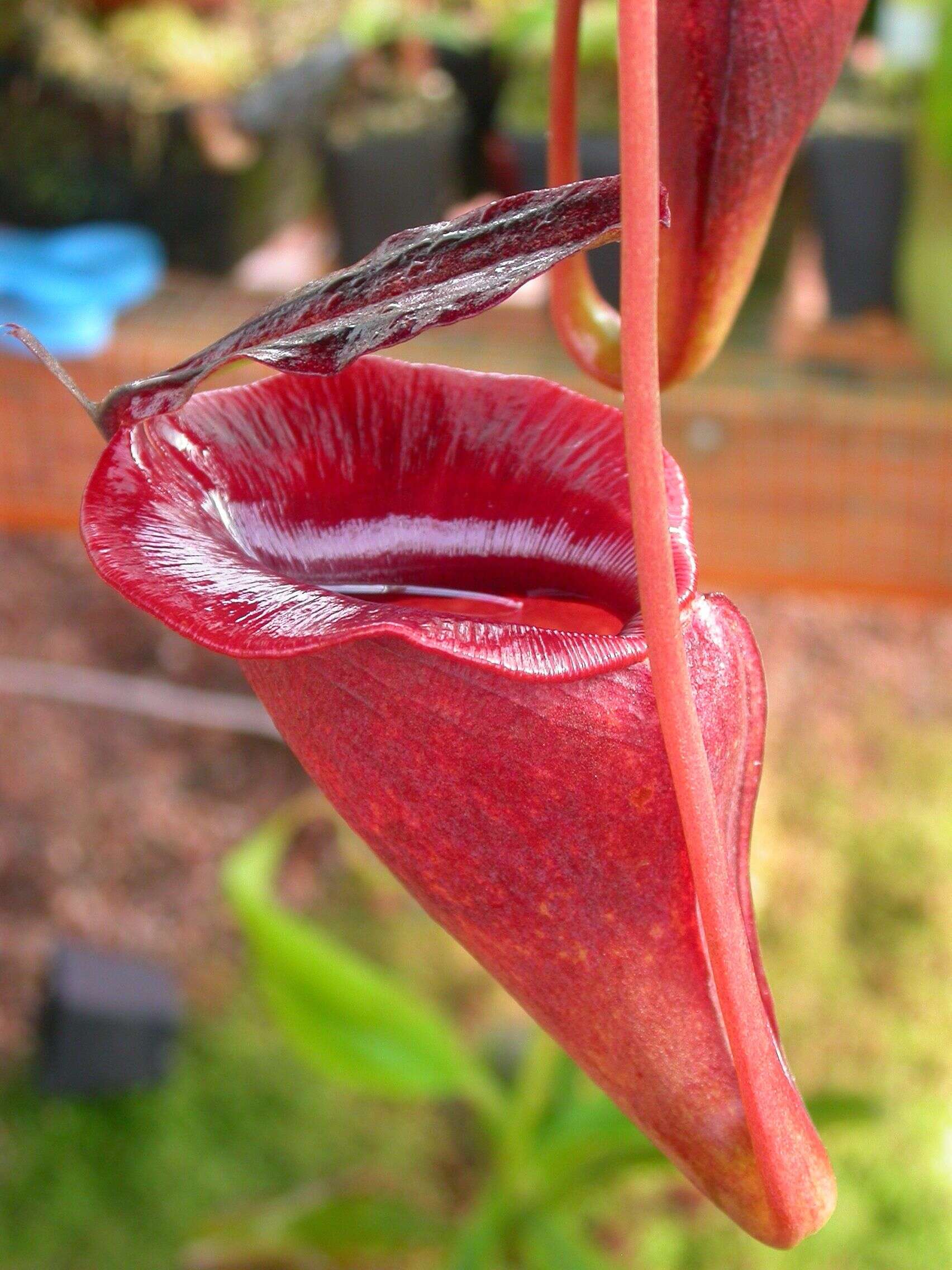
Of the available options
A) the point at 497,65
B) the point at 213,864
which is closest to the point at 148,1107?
the point at 213,864

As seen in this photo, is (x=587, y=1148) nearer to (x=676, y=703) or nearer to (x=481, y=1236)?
(x=481, y=1236)

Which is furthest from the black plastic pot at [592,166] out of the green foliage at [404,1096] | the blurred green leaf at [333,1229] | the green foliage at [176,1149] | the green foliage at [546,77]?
the green foliage at [176,1149]

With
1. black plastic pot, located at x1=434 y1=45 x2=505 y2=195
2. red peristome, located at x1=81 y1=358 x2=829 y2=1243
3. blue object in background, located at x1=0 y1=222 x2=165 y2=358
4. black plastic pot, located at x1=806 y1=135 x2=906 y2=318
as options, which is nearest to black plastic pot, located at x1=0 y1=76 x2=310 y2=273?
blue object in background, located at x1=0 y1=222 x2=165 y2=358

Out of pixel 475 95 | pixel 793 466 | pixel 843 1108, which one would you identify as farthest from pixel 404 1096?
pixel 475 95

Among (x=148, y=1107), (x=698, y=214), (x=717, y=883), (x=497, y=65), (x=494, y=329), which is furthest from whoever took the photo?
(x=497, y=65)

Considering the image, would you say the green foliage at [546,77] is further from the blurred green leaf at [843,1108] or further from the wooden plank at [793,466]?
the blurred green leaf at [843,1108]

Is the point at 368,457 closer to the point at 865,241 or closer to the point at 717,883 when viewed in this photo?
the point at 717,883
